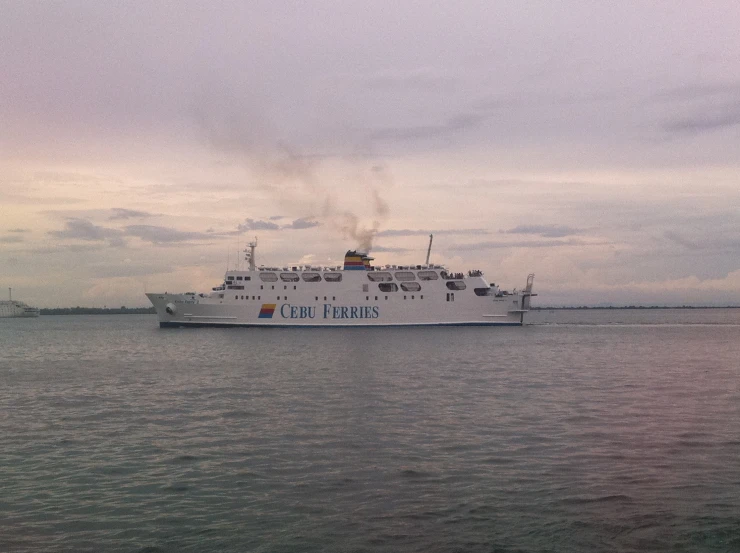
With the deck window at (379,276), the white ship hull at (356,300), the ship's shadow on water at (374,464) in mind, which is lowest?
the ship's shadow on water at (374,464)

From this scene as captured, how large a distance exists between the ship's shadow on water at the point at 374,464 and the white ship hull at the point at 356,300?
129ft

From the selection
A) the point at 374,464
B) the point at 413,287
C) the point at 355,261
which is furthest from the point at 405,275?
the point at 374,464

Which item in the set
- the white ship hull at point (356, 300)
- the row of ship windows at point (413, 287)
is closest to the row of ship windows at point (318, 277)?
the white ship hull at point (356, 300)

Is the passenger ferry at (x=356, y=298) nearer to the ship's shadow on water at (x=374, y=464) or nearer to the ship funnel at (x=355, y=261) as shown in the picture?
the ship funnel at (x=355, y=261)

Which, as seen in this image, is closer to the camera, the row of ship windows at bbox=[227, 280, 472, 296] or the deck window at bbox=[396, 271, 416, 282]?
the row of ship windows at bbox=[227, 280, 472, 296]

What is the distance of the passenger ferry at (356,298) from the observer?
210ft

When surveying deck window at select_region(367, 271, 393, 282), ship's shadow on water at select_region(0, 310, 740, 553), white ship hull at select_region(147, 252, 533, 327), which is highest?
deck window at select_region(367, 271, 393, 282)

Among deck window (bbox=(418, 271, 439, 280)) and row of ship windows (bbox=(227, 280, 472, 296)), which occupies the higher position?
deck window (bbox=(418, 271, 439, 280))

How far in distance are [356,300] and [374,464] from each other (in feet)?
175

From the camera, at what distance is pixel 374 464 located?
11.4m

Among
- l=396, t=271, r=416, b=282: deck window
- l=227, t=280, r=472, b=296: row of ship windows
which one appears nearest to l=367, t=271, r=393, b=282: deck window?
l=227, t=280, r=472, b=296: row of ship windows

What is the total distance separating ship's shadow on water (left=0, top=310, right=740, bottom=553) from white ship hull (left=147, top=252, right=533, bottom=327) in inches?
1551

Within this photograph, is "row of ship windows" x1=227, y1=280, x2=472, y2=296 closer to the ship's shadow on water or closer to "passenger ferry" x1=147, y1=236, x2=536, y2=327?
"passenger ferry" x1=147, y1=236, x2=536, y2=327

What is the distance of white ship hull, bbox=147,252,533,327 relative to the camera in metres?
63.9
